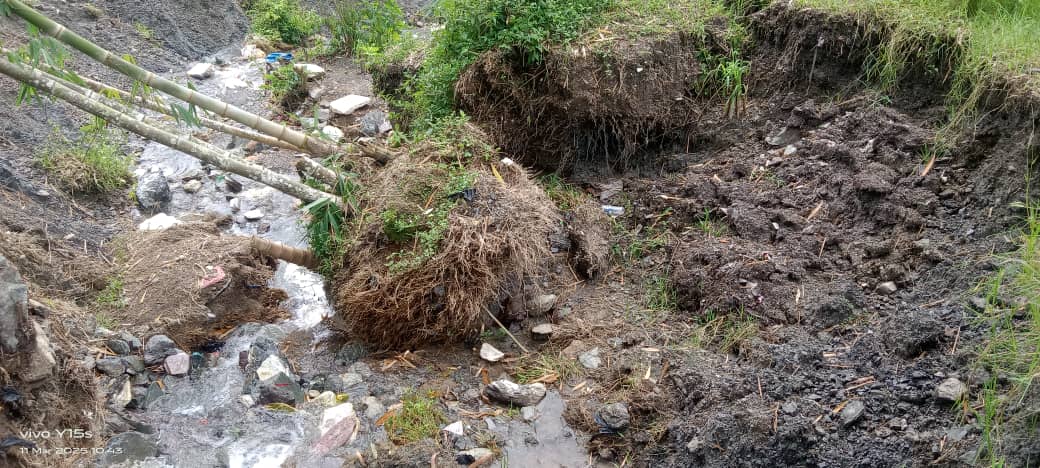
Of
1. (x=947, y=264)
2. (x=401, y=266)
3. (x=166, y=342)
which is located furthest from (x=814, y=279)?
(x=166, y=342)

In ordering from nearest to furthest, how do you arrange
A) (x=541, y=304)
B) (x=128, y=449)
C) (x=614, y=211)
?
(x=128, y=449), (x=541, y=304), (x=614, y=211)

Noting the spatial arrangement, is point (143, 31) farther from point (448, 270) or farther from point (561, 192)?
point (448, 270)

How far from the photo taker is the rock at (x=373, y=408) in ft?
11.6

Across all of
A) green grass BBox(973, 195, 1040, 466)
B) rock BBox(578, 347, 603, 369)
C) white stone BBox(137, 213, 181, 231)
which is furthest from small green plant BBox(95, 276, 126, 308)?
green grass BBox(973, 195, 1040, 466)

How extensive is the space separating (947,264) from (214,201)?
15.9 ft

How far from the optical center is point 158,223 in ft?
15.6

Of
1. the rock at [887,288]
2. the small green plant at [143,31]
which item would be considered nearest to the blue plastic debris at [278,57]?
the small green plant at [143,31]

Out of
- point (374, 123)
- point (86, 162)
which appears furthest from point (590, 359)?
point (86, 162)

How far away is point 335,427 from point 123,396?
1112 millimetres

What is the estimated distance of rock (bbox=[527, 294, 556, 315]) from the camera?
4.16m

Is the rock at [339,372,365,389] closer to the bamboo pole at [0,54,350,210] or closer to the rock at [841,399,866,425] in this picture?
the bamboo pole at [0,54,350,210]

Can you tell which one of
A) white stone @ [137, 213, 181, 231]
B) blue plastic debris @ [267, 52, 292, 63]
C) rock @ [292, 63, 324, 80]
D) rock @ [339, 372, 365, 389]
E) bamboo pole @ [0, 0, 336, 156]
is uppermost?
bamboo pole @ [0, 0, 336, 156]

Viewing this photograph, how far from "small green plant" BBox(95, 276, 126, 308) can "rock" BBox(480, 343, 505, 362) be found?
6.89ft

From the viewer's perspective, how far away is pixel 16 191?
14.3 ft
